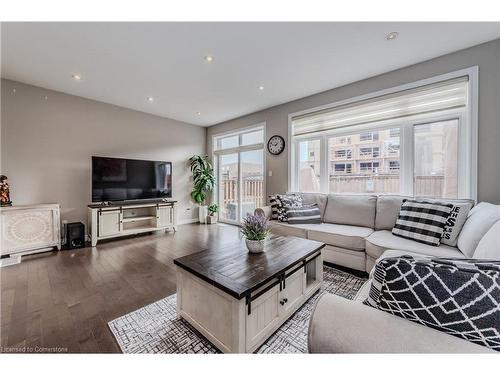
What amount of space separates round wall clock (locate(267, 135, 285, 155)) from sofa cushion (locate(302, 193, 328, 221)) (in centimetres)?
110

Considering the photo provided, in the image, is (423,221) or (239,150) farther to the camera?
(239,150)

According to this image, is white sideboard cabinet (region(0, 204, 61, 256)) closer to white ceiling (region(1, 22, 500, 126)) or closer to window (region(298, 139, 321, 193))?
white ceiling (region(1, 22, 500, 126))

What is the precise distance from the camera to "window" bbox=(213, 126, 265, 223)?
475 cm

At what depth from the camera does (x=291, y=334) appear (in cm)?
149

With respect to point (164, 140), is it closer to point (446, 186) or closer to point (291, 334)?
point (291, 334)

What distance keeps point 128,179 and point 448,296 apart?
4530mm

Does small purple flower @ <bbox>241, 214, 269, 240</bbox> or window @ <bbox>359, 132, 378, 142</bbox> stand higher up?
window @ <bbox>359, 132, 378, 142</bbox>

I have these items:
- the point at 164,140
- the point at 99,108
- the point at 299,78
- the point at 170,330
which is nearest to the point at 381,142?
the point at 299,78

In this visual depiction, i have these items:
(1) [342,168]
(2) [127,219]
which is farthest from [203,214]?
(1) [342,168]

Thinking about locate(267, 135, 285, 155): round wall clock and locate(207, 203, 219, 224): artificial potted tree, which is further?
locate(207, 203, 219, 224): artificial potted tree

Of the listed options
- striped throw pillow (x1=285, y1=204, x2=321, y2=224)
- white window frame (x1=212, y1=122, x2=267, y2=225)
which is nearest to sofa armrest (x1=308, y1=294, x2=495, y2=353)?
striped throw pillow (x1=285, y1=204, x2=321, y2=224)

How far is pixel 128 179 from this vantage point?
13.2 ft

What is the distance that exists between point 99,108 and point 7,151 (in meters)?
1.50

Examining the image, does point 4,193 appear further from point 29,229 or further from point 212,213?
point 212,213
